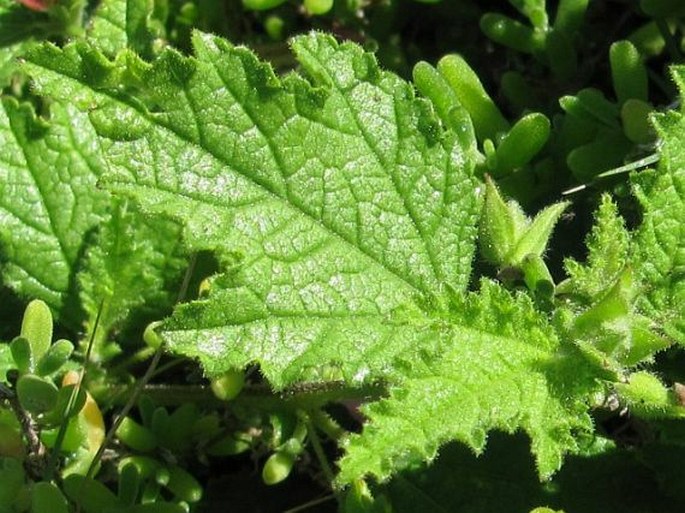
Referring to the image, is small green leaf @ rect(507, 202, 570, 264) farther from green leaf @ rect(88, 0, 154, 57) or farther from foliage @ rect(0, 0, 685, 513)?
green leaf @ rect(88, 0, 154, 57)

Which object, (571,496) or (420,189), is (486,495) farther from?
(420,189)

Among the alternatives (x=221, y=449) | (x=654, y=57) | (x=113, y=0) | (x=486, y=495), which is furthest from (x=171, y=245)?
(x=654, y=57)

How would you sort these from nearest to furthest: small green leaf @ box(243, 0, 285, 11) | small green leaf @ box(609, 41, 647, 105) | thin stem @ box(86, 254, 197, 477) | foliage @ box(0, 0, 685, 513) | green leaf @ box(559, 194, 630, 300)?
foliage @ box(0, 0, 685, 513)
green leaf @ box(559, 194, 630, 300)
thin stem @ box(86, 254, 197, 477)
small green leaf @ box(609, 41, 647, 105)
small green leaf @ box(243, 0, 285, 11)


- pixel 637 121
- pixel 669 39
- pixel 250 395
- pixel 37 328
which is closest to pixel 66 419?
pixel 37 328

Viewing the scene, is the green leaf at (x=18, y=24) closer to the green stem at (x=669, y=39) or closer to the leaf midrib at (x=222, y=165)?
the leaf midrib at (x=222, y=165)

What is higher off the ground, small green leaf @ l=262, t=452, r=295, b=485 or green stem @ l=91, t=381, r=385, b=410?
green stem @ l=91, t=381, r=385, b=410

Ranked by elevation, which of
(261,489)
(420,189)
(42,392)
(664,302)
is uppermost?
(420,189)

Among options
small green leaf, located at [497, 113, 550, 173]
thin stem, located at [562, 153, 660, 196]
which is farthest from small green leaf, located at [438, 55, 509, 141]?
thin stem, located at [562, 153, 660, 196]

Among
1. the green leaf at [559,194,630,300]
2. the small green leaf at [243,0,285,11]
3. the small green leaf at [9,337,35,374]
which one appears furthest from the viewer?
the small green leaf at [243,0,285,11]
